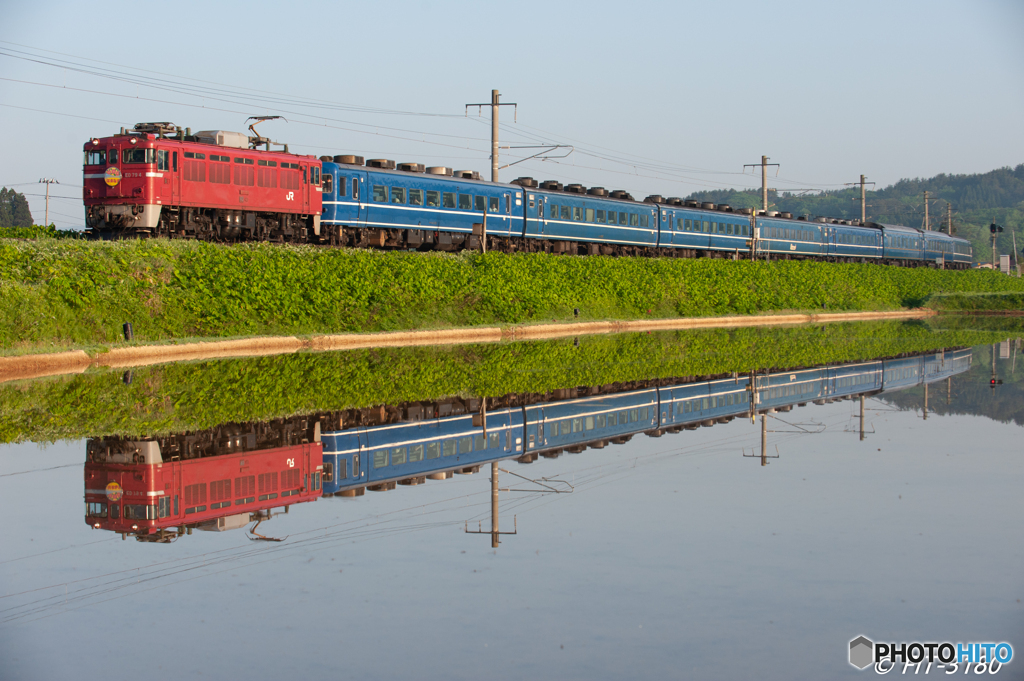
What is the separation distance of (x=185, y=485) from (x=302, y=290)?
2146 centimetres

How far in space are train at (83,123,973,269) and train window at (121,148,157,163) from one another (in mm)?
29

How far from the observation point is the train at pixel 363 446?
36.4ft

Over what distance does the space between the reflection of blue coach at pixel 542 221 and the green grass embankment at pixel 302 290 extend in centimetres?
162

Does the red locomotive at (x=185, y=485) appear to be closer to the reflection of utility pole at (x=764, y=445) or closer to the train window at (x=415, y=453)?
the train window at (x=415, y=453)

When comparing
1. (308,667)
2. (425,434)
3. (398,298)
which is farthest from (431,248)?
(308,667)

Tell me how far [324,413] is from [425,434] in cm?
249

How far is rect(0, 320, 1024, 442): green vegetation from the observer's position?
666 inches

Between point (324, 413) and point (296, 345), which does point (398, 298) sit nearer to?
point (296, 345)

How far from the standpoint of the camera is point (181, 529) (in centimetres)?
1020

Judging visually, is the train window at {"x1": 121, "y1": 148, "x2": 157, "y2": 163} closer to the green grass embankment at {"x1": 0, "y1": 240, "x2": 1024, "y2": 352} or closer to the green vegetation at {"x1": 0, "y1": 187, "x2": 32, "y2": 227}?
the green grass embankment at {"x1": 0, "y1": 240, "x2": 1024, "y2": 352}

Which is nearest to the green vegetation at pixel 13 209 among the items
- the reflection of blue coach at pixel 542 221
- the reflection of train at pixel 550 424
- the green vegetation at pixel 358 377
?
the reflection of blue coach at pixel 542 221

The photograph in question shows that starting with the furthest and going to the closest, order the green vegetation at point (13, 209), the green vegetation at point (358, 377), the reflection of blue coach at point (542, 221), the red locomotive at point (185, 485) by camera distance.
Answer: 1. the green vegetation at point (13, 209)
2. the reflection of blue coach at point (542, 221)
3. the green vegetation at point (358, 377)
4. the red locomotive at point (185, 485)

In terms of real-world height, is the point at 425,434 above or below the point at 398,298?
below

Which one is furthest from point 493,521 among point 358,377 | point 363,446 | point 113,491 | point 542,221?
point 542,221
